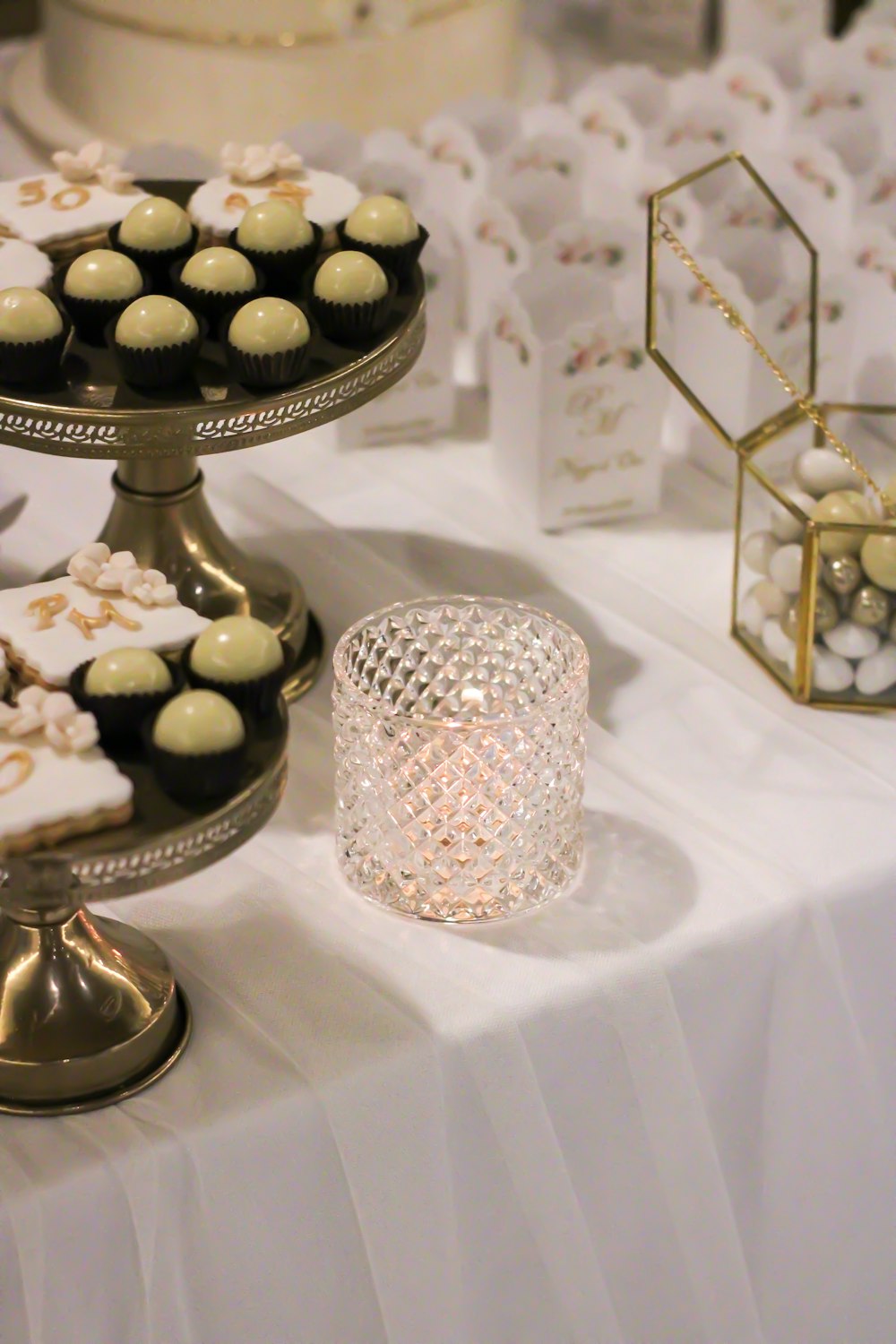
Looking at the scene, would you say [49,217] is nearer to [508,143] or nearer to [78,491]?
[78,491]

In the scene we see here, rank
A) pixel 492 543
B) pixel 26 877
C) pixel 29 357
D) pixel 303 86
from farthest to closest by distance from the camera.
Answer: pixel 303 86 < pixel 492 543 < pixel 29 357 < pixel 26 877

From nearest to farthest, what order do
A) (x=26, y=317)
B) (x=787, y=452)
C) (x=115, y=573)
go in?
(x=115, y=573), (x=26, y=317), (x=787, y=452)

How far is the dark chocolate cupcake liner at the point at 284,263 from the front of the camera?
3.01 ft

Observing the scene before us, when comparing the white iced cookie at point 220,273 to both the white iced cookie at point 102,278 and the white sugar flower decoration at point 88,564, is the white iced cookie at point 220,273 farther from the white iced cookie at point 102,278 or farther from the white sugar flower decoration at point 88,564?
the white sugar flower decoration at point 88,564

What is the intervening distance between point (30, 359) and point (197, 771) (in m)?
0.30

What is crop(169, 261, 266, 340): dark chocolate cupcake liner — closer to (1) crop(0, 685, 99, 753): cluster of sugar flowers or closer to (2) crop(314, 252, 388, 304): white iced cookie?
(2) crop(314, 252, 388, 304): white iced cookie

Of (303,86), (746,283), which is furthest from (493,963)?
(303,86)

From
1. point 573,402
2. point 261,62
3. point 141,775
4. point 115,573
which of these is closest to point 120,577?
point 115,573

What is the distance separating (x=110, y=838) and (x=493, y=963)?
0.24 meters

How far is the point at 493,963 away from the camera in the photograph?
795 mm

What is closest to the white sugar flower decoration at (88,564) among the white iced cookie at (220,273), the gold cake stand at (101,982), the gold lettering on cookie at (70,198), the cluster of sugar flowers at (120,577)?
the cluster of sugar flowers at (120,577)

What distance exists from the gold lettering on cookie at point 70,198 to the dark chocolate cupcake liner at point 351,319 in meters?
0.18

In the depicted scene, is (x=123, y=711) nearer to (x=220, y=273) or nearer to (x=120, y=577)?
(x=120, y=577)

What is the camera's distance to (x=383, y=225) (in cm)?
94
